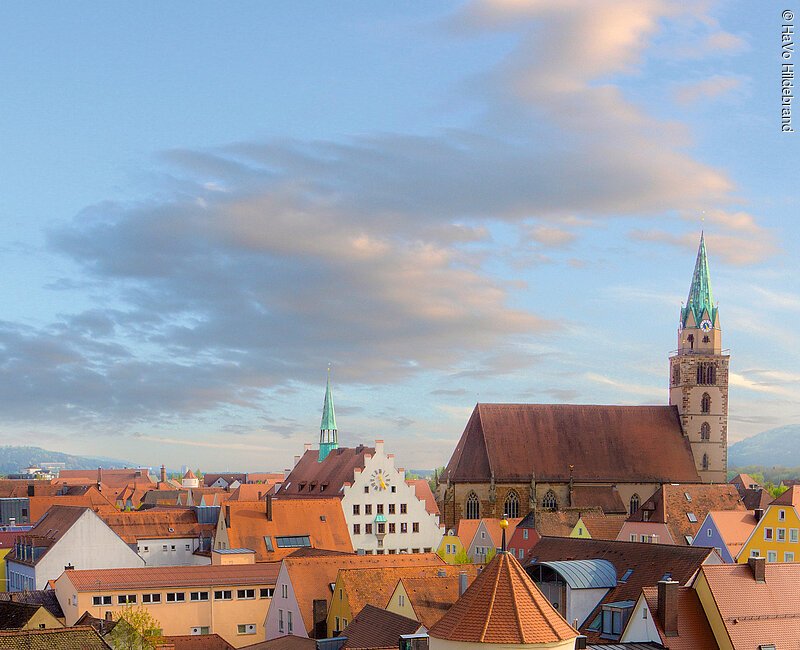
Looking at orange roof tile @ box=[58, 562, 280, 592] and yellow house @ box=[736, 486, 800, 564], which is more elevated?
yellow house @ box=[736, 486, 800, 564]

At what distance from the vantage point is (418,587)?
5578cm

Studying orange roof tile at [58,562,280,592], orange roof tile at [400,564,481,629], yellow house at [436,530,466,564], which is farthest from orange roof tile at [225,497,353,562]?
orange roof tile at [400,564,481,629]

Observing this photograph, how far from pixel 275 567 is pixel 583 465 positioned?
54.3 m

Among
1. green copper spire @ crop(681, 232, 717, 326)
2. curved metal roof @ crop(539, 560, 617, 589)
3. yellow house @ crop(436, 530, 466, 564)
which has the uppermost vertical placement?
green copper spire @ crop(681, 232, 717, 326)

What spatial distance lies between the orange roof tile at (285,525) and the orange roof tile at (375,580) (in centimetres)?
2674

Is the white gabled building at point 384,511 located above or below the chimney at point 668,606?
above

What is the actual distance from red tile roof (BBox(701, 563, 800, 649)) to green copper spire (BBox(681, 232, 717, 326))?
82973 mm

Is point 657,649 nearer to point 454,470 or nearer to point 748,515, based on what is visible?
point 748,515

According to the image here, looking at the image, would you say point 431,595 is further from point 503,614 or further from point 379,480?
point 379,480

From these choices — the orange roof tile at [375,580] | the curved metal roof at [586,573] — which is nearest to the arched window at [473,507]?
the orange roof tile at [375,580]

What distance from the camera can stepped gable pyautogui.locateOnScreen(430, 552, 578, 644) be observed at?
30938mm

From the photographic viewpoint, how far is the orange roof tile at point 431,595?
2115 inches

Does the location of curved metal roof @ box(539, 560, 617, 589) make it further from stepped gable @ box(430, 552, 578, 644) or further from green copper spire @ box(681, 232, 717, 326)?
green copper spire @ box(681, 232, 717, 326)

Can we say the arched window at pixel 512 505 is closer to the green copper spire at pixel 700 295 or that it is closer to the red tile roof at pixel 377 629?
the green copper spire at pixel 700 295
